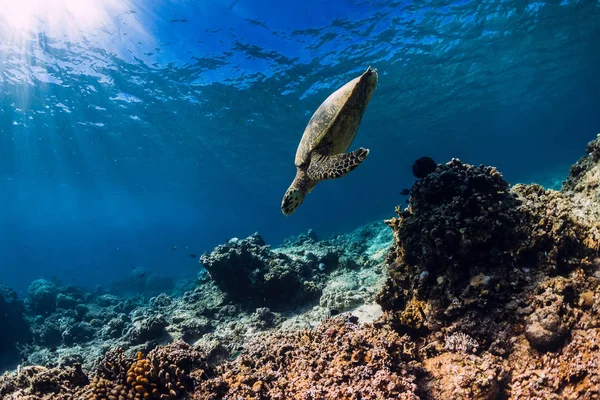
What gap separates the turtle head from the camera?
19.5 feet

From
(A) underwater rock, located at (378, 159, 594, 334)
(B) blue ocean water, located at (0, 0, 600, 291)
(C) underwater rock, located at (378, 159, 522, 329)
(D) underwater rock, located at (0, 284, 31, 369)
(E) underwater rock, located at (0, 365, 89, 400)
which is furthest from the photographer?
(B) blue ocean water, located at (0, 0, 600, 291)

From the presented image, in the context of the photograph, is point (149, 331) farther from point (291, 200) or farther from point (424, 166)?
point (424, 166)

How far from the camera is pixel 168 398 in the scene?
3.05 metres

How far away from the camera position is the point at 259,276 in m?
7.71

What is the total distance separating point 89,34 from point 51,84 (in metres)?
5.87

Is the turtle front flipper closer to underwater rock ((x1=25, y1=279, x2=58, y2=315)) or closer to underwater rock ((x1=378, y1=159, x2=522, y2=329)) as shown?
underwater rock ((x1=378, y1=159, x2=522, y2=329))

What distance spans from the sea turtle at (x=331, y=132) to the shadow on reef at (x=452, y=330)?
1494 mm

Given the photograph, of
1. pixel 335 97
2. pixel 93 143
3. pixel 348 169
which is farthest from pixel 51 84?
pixel 348 169

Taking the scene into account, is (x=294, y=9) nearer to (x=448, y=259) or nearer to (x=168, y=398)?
(x=448, y=259)

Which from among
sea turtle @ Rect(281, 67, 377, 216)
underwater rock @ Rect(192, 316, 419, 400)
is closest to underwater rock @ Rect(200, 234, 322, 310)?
sea turtle @ Rect(281, 67, 377, 216)

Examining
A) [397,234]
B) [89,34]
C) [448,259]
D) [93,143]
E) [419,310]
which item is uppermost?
[93,143]

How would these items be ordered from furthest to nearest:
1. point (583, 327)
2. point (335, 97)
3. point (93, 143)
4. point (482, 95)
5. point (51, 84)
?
1. point (482, 95)
2. point (93, 143)
3. point (51, 84)
4. point (335, 97)
5. point (583, 327)

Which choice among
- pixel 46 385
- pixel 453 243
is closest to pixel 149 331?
pixel 46 385

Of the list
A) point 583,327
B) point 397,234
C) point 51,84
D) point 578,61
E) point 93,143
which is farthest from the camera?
point 578,61
